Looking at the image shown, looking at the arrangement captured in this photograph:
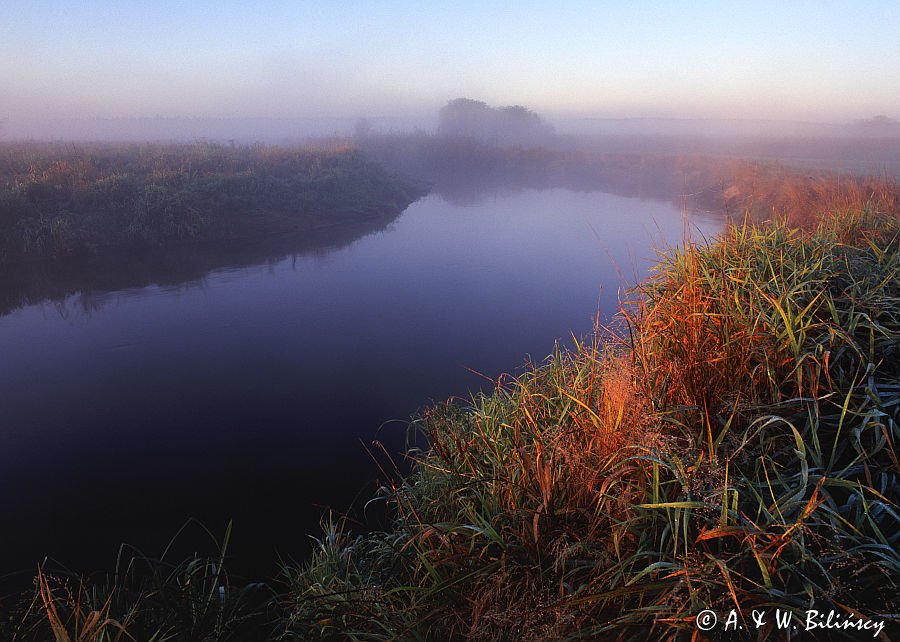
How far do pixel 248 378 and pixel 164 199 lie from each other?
33.9ft

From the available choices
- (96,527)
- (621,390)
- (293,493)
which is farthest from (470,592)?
(96,527)

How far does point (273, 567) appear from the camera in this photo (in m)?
4.42

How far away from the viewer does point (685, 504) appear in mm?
1804

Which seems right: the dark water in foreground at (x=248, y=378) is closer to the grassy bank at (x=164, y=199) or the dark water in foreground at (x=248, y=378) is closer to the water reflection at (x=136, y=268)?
the water reflection at (x=136, y=268)

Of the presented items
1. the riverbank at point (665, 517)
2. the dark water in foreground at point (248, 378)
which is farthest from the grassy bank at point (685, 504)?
the dark water in foreground at point (248, 378)

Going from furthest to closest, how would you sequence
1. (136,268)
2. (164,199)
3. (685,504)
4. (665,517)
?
(164,199)
(136,268)
(665,517)
(685,504)

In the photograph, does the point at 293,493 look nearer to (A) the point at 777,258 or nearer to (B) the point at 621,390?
(B) the point at 621,390

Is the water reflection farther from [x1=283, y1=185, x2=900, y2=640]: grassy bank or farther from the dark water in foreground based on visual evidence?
[x1=283, y1=185, x2=900, y2=640]: grassy bank

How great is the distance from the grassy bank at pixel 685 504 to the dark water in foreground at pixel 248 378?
158 cm

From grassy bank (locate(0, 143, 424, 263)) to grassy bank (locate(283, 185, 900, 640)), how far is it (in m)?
14.1

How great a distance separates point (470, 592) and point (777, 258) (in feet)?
10.6

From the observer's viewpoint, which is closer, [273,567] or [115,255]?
[273,567]

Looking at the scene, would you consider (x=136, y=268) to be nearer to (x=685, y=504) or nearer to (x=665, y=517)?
(x=665, y=517)

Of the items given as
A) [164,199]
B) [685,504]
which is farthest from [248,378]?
[164,199]
